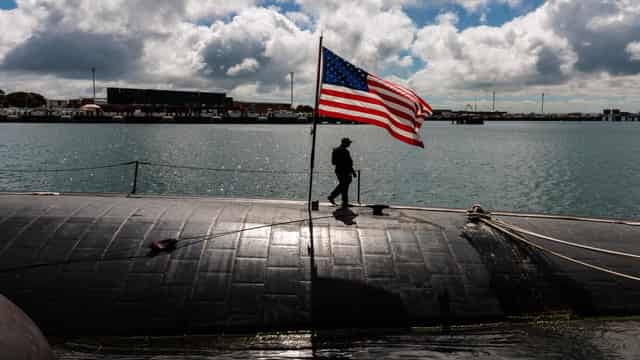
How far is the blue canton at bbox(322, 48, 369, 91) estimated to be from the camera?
447 inches

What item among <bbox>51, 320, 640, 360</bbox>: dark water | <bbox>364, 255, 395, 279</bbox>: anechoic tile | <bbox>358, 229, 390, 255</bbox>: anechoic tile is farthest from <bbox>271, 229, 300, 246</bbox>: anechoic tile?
<bbox>51, 320, 640, 360</bbox>: dark water

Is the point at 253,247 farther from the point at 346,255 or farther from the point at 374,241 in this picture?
the point at 374,241

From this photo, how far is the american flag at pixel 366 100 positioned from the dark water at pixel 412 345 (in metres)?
4.29

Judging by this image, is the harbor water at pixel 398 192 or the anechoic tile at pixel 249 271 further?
the anechoic tile at pixel 249 271

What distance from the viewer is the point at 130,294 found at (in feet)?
33.3

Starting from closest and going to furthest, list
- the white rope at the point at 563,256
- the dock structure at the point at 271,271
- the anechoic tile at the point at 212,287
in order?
the dock structure at the point at 271,271 → the anechoic tile at the point at 212,287 → the white rope at the point at 563,256

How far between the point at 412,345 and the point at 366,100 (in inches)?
209

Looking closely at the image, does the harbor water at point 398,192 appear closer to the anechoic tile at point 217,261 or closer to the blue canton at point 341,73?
the anechoic tile at point 217,261

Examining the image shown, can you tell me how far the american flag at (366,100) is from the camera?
1138 cm

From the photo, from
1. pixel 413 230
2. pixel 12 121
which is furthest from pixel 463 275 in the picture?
pixel 12 121

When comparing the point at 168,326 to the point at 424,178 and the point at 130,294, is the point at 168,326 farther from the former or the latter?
the point at 424,178

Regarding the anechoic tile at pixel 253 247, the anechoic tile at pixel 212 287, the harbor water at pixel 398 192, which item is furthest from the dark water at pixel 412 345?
the anechoic tile at pixel 253 247

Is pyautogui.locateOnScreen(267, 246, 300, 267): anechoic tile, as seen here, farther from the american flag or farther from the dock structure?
the american flag

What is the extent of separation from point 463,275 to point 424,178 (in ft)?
113
